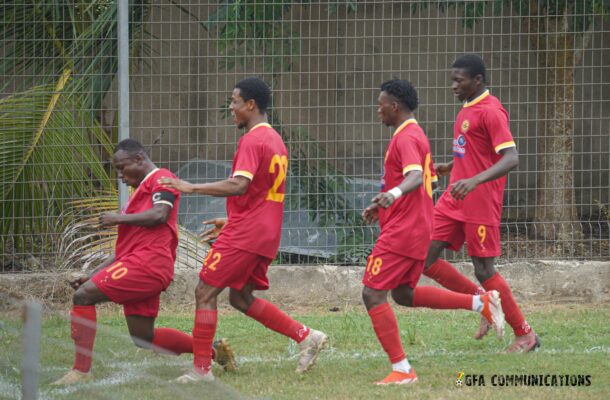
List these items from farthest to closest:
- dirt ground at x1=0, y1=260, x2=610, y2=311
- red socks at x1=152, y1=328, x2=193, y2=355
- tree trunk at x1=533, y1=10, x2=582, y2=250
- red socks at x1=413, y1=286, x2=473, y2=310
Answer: tree trunk at x1=533, y1=10, x2=582, y2=250 → dirt ground at x1=0, y1=260, x2=610, y2=311 → red socks at x1=413, y1=286, x2=473, y2=310 → red socks at x1=152, y1=328, x2=193, y2=355

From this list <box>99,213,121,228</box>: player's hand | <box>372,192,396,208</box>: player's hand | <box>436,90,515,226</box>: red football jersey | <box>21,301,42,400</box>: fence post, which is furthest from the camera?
<box>436,90,515,226</box>: red football jersey

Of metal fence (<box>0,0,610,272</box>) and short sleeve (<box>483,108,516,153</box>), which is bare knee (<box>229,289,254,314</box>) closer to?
short sleeve (<box>483,108,516,153</box>)

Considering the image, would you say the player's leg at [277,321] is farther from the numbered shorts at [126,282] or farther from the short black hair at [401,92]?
the short black hair at [401,92]

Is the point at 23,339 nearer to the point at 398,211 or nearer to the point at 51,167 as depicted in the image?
the point at 398,211

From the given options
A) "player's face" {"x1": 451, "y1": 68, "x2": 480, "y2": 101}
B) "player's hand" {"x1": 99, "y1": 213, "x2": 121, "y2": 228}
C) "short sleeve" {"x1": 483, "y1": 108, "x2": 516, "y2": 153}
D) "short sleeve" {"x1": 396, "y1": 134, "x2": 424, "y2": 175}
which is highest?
"player's face" {"x1": 451, "y1": 68, "x2": 480, "y2": 101}

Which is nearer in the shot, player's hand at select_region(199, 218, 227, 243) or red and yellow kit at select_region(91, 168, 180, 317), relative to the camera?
red and yellow kit at select_region(91, 168, 180, 317)

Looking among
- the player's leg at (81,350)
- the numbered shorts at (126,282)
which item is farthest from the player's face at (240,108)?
the player's leg at (81,350)

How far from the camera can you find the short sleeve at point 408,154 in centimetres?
596

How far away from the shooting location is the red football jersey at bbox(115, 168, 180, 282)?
6125 millimetres

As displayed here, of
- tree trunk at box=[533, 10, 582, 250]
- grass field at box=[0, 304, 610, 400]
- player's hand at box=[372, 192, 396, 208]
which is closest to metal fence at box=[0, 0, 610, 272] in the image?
tree trunk at box=[533, 10, 582, 250]

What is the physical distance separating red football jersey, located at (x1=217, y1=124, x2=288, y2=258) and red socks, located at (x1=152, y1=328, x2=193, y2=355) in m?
0.70

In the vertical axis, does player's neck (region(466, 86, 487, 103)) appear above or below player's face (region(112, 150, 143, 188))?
above

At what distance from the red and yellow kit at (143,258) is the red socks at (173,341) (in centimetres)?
19

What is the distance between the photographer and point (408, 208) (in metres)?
6.11
